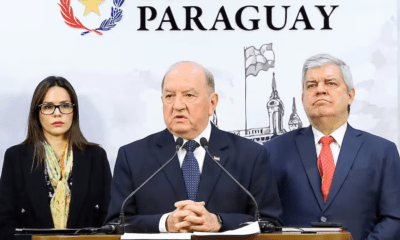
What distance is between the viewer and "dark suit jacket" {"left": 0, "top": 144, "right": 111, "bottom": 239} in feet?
15.2

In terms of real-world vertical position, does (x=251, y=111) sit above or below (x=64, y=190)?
above

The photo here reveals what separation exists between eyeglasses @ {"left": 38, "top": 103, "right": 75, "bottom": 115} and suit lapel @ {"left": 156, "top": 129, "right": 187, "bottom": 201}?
1.20 meters

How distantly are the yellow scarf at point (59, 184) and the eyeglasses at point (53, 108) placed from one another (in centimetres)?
24

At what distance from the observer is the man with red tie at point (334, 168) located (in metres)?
4.00

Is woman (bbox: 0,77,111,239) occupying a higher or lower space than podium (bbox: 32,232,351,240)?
higher

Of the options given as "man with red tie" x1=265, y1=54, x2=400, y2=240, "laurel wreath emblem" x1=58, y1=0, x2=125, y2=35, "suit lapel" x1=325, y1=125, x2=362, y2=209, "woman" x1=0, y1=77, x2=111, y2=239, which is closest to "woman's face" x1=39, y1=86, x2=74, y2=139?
"woman" x1=0, y1=77, x2=111, y2=239

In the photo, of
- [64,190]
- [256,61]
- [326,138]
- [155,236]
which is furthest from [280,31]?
[155,236]

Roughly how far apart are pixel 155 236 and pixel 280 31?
9.26ft

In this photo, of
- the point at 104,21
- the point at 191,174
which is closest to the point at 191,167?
the point at 191,174

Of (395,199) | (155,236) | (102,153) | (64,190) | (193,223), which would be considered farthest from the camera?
(102,153)

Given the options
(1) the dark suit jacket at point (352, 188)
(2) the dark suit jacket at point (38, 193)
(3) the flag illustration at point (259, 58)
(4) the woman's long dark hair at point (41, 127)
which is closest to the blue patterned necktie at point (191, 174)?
(1) the dark suit jacket at point (352, 188)

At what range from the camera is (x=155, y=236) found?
2723mm

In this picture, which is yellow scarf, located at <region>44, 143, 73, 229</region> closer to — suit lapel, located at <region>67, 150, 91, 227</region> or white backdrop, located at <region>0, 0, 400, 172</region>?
Answer: suit lapel, located at <region>67, 150, 91, 227</region>

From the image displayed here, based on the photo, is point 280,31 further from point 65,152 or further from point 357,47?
point 65,152
